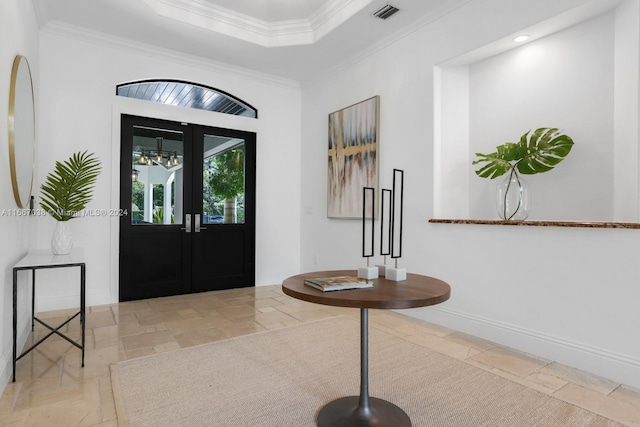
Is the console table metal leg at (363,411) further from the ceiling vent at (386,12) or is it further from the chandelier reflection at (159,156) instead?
the chandelier reflection at (159,156)

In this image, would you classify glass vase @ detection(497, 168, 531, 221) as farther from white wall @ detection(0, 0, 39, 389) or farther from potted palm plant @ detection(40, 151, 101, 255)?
white wall @ detection(0, 0, 39, 389)

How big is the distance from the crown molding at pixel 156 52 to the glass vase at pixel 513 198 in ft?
11.7

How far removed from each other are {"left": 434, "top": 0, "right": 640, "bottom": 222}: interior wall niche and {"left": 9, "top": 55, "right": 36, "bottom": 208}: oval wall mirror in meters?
3.33

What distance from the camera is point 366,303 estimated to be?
58.1 inches

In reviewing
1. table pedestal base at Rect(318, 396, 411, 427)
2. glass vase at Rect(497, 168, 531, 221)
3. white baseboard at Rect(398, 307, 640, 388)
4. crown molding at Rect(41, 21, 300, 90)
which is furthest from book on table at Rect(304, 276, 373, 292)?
crown molding at Rect(41, 21, 300, 90)

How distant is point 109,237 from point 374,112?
11.0ft

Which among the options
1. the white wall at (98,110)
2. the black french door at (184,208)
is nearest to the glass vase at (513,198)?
the black french door at (184,208)

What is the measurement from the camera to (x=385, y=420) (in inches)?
70.4

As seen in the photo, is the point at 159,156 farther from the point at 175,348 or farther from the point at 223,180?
the point at 175,348

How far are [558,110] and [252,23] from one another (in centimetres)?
324

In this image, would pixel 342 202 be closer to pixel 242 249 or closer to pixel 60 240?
pixel 242 249

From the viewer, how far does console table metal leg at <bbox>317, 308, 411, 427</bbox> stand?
177 cm

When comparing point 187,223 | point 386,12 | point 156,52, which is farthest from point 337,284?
point 156,52

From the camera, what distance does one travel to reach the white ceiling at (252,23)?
3.58 metres
